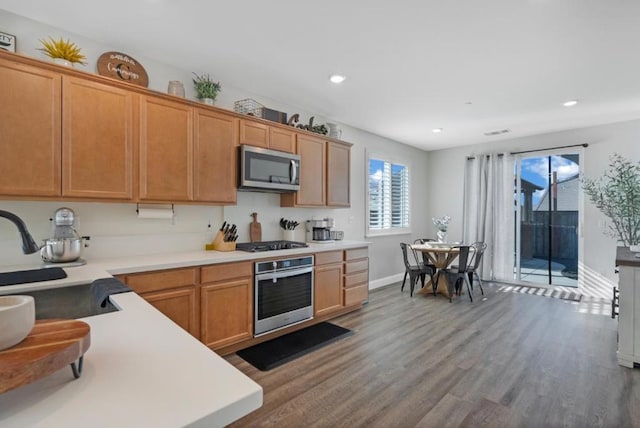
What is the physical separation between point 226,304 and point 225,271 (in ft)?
0.97

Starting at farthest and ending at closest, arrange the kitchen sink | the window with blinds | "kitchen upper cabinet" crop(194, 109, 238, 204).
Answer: the window with blinds → "kitchen upper cabinet" crop(194, 109, 238, 204) → the kitchen sink

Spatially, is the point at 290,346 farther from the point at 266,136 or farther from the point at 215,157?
the point at 266,136

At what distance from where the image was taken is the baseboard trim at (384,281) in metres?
5.50

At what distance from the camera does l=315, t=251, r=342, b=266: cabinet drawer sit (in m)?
3.74

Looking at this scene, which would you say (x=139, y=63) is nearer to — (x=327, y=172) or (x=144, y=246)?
(x=144, y=246)

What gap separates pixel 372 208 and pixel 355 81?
8.48 feet

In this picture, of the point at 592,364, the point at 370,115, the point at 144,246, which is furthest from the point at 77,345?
the point at 370,115

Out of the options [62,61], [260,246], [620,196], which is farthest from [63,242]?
[620,196]

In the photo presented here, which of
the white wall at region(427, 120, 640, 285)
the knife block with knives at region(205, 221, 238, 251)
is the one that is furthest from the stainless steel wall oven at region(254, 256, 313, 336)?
the white wall at region(427, 120, 640, 285)

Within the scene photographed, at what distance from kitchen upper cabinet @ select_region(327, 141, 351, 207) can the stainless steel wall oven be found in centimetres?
107

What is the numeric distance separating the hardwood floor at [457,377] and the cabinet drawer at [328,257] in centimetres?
72

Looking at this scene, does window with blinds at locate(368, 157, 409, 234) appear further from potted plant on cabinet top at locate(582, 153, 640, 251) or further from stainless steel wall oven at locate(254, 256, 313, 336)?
potted plant on cabinet top at locate(582, 153, 640, 251)

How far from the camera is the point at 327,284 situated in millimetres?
3875

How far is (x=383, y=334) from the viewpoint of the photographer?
11.4 ft
